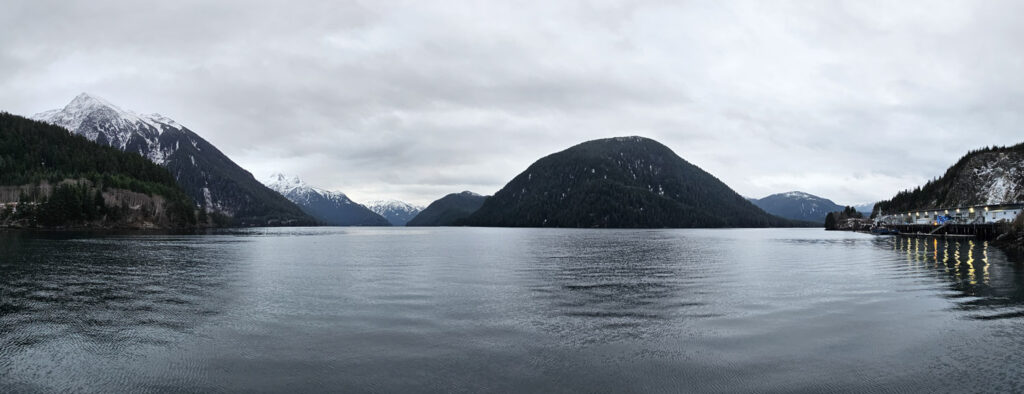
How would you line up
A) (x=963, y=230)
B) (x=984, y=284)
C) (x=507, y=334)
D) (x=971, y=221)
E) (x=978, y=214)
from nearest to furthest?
(x=507, y=334)
(x=984, y=284)
(x=963, y=230)
(x=978, y=214)
(x=971, y=221)

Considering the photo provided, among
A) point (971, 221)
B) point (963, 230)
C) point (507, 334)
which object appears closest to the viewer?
point (507, 334)

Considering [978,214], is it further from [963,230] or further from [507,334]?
[507,334]

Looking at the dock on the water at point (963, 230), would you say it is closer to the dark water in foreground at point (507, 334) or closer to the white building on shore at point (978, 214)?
the white building on shore at point (978, 214)

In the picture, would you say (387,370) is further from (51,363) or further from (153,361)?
(51,363)

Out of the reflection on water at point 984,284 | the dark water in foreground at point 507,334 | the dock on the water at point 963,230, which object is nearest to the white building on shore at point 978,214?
the dock on the water at point 963,230

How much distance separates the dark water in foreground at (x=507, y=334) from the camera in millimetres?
19062

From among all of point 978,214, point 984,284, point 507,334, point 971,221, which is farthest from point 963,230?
point 507,334

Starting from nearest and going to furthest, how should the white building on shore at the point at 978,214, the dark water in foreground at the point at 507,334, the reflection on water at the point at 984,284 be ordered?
1. the dark water in foreground at the point at 507,334
2. the reflection on water at the point at 984,284
3. the white building on shore at the point at 978,214

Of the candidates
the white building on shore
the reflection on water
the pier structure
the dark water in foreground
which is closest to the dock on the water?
the pier structure

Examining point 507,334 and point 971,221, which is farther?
point 971,221

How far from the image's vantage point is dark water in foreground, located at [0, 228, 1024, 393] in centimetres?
1906

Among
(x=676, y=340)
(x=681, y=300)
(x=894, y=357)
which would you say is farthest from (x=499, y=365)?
(x=681, y=300)

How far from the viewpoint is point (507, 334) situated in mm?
26469

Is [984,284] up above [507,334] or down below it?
above
